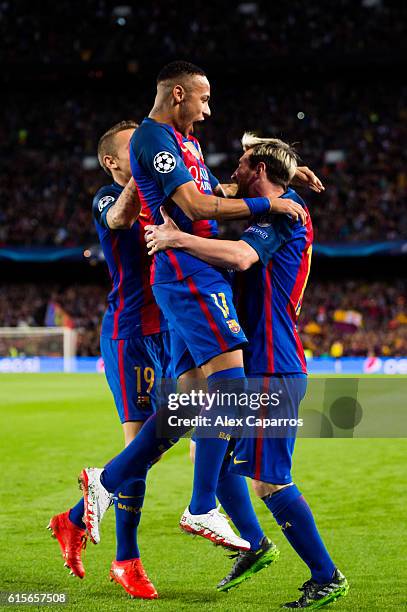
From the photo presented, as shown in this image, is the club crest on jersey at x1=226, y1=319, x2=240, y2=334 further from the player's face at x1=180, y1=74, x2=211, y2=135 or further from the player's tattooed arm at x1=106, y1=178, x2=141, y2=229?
the player's face at x1=180, y1=74, x2=211, y2=135

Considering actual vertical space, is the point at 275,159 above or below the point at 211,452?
above

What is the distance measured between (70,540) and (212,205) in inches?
70.7

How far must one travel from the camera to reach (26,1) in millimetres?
39031

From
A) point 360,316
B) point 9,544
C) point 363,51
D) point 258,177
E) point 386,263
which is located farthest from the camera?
point 363,51

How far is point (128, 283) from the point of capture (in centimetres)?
483

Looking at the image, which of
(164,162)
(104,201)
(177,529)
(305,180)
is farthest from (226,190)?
(177,529)

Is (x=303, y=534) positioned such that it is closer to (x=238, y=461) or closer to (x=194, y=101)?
(x=238, y=461)

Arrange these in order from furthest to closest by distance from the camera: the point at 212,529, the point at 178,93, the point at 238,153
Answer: the point at 238,153
the point at 178,93
the point at 212,529

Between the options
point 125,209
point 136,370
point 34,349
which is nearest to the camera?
point 125,209

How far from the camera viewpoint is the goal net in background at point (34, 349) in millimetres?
26094

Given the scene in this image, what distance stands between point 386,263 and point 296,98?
332 inches

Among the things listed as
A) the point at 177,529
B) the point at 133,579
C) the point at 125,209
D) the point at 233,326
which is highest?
the point at 125,209

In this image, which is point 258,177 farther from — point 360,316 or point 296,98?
point 296,98

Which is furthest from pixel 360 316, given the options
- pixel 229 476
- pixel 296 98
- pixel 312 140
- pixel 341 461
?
pixel 229 476
